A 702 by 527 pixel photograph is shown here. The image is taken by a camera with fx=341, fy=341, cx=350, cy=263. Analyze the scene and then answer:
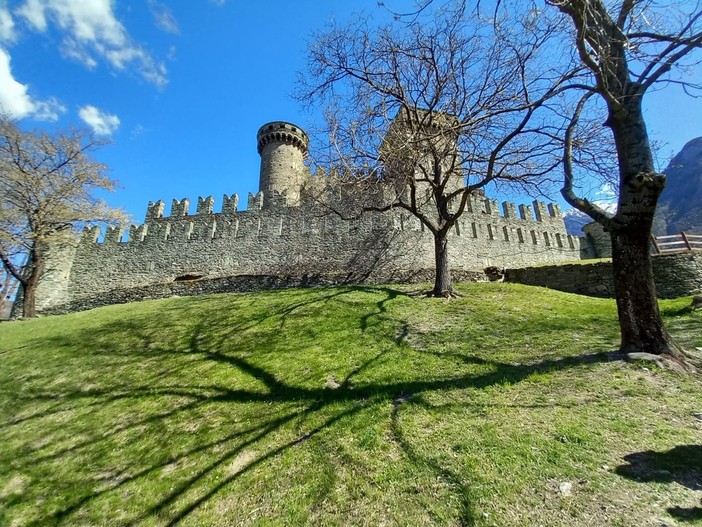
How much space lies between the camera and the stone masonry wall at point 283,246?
1725 centimetres

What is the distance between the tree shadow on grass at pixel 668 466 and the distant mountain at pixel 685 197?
72370 millimetres

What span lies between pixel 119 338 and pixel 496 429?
10.9 m

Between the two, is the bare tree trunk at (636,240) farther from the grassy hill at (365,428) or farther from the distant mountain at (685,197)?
the distant mountain at (685,197)

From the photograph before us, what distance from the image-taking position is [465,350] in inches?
269

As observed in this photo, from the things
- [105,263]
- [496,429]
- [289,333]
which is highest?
[105,263]

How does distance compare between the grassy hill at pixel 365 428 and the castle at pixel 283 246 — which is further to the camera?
the castle at pixel 283 246

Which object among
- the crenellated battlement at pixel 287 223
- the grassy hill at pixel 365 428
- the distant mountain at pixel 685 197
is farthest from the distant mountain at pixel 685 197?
the grassy hill at pixel 365 428

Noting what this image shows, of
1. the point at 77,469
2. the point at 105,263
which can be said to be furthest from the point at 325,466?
the point at 105,263

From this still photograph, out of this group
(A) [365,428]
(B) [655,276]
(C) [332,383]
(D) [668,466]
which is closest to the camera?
(D) [668,466]

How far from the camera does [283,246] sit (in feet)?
61.9

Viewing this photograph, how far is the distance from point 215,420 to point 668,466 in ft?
18.4

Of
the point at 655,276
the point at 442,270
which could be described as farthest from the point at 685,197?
the point at 442,270

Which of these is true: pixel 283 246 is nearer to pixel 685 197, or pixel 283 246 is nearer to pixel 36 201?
pixel 36 201

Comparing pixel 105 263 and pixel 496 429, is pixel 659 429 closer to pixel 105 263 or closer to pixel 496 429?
pixel 496 429
